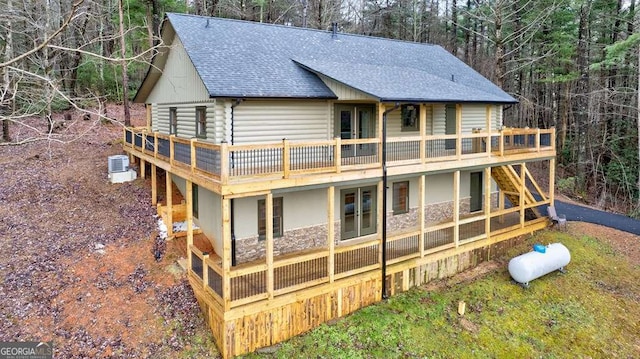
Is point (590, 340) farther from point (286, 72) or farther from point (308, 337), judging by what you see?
point (286, 72)

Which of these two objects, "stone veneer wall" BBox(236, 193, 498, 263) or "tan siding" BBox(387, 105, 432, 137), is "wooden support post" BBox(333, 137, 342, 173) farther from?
"tan siding" BBox(387, 105, 432, 137)

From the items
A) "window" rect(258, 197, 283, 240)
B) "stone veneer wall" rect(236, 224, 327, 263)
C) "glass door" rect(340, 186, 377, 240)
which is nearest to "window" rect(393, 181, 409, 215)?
"glass door" rect(340, 186, 377, 240)

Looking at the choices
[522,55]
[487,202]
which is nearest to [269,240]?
[487,202]

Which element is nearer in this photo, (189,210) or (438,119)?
(189,210)

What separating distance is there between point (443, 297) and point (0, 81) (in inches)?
937

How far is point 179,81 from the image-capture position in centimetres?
1511

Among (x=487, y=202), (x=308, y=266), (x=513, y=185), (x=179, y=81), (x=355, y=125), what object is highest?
(x=179, y=81)

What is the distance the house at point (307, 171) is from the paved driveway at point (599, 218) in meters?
2.83

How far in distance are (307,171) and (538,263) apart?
8.29 meters

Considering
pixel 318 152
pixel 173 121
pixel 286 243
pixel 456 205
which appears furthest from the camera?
pixel 173 121

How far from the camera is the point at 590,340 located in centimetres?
1119

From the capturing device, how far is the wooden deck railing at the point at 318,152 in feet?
A: 33.4

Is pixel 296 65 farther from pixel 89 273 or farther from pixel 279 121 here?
pixel 89 273

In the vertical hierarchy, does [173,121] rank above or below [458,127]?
above
